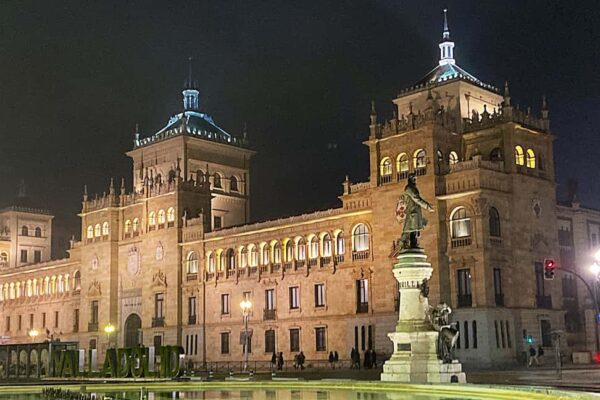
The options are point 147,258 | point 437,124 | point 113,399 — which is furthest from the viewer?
point 147,258

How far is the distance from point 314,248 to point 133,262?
23518 millimetres

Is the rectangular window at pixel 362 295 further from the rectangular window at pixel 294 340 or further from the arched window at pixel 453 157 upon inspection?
the arched window at pixel 453 157

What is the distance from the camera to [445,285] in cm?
5662

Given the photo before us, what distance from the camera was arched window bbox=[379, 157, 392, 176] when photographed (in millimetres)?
61531

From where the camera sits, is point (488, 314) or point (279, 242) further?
point (279, 242)

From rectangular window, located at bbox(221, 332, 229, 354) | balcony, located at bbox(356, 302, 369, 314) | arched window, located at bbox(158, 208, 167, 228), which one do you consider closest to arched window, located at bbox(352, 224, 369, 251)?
balcony, located at bbox(356, 302, 369, 314)

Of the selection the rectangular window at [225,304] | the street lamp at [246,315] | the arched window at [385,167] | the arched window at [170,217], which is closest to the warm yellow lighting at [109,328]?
the arched window at [170,217]

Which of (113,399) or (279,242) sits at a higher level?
(279,242)

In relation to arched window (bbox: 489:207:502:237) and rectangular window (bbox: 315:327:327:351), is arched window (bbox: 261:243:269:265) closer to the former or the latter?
rectangular window (bbox: 315:327:327:351)

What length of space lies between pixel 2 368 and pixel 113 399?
1443 inches

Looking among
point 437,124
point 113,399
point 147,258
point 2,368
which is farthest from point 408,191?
point 147,258

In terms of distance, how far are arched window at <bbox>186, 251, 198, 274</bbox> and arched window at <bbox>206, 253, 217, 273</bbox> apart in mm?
1543

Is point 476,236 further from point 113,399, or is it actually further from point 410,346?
point 113,399

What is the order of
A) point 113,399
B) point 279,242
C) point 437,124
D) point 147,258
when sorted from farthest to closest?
point 147,258, point 279,242, point 437,124, point 113,399
